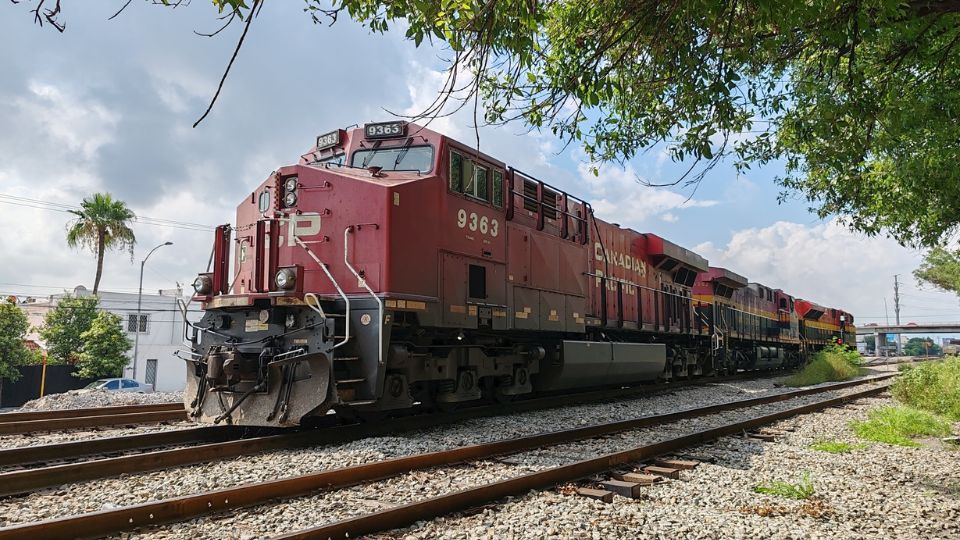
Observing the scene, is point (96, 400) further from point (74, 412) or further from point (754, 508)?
point (754, 508)

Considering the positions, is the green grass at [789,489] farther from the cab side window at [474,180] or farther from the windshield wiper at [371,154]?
the windshield wiper at [371,154]

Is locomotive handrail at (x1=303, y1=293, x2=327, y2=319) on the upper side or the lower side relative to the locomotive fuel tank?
upper

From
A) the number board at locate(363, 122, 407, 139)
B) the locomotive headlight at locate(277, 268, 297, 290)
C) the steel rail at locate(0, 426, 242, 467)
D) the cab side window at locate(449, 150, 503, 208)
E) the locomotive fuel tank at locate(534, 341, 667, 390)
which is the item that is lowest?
the steel rail at locate(0, 426, 242, 467)

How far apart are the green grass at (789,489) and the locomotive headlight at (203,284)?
21.6 ft

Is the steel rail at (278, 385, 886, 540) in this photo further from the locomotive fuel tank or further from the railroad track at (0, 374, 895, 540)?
the locomotive fuel tank

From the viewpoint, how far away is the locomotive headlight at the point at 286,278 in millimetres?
7004

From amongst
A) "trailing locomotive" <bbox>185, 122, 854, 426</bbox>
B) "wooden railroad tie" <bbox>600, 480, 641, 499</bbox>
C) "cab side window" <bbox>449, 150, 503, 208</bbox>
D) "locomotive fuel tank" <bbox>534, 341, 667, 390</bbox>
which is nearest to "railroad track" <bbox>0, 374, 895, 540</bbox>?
"wooden railroad tie" <bbox>600, 480, 641, 499</bbox>

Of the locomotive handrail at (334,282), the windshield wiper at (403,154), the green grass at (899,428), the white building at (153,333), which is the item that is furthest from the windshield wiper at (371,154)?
the white building at (153,333)

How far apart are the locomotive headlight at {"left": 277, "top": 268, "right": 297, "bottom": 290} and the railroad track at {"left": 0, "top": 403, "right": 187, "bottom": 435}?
3119 mm

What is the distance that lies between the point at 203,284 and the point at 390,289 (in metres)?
2.70

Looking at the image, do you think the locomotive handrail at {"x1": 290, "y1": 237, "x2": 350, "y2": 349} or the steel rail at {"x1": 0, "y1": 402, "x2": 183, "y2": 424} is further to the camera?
the steel rail at {"x1": 0, "y1": 402, "x2": 183, "y2": 424}

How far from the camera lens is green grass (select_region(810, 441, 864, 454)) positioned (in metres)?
7.16

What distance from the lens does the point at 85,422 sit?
7.86m

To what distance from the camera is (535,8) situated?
4418 mm
